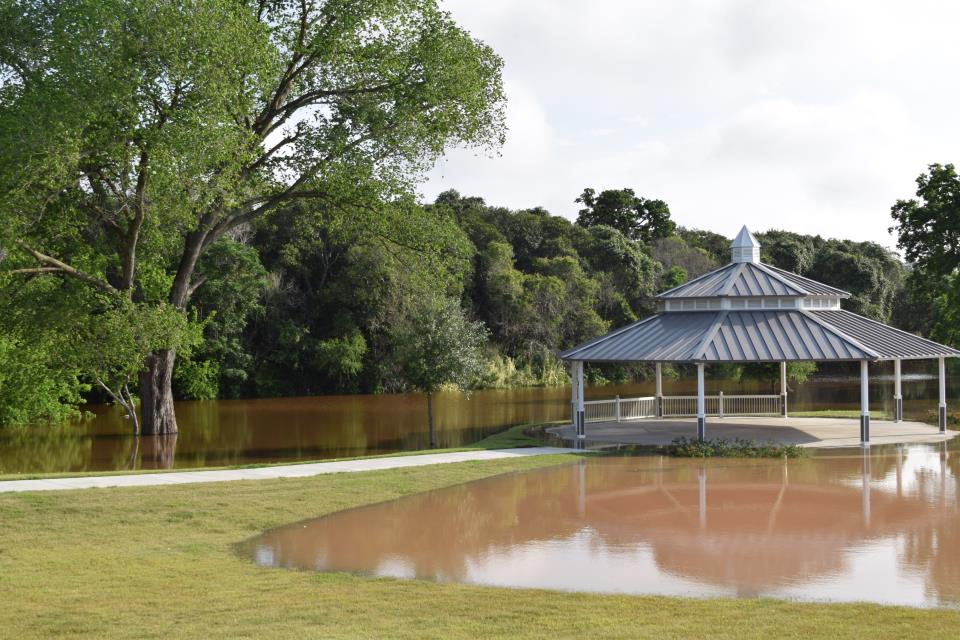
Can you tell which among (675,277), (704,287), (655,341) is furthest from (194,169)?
(675,277)

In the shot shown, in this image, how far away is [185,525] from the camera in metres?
16.6

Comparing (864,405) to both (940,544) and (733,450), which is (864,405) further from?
(940,544)

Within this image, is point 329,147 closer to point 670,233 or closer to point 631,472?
point 631,472

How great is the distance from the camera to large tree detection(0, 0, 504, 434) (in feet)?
81.3

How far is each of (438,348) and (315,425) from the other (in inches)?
372

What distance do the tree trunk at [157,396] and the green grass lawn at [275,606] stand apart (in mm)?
18925

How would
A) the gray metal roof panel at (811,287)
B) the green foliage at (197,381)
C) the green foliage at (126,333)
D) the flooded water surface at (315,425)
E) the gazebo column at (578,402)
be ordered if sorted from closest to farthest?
1. the green foliage at (126,333)
2. the gazebo column at (578,402)
3. the flooded water surface at (315,425)
4. the gray metal roof panel at (811,287)
5. the green foliage at (197,381)

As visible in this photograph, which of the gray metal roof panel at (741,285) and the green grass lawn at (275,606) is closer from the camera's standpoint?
the green grass lawn at (275,606)

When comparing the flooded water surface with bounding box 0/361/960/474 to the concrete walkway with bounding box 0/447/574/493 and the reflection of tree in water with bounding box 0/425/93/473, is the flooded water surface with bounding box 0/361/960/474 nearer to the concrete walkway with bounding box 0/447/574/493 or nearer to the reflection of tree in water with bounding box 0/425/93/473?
the reflection of tree in water with bounding box 0/425/93/473

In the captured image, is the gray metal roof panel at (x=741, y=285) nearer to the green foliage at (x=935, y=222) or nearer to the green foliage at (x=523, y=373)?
the green foliage at (x=935, y=222)

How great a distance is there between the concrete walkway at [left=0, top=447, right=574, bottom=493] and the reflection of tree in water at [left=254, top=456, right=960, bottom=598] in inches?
110

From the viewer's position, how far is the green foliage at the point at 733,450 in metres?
25.8

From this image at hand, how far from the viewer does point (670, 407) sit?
128 feet

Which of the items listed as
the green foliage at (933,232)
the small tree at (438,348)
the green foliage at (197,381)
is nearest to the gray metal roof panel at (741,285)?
the small tree at (438,348)
